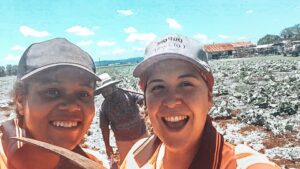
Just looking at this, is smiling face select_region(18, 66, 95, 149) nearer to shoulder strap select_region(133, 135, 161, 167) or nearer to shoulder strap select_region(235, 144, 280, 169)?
shoulder strap select_region(133, 135, 161, 167)

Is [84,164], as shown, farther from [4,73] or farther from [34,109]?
[4,73]

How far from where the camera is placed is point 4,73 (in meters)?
118

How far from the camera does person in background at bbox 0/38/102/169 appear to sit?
2.21 meters

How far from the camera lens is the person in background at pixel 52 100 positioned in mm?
2215

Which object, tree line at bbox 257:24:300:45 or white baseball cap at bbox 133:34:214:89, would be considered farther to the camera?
tree line at bbox 257:24:300:45

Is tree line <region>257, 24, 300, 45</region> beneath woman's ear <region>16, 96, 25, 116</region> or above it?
above

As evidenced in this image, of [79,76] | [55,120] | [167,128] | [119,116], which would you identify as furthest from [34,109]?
[119,116]

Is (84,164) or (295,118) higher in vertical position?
(84,164)

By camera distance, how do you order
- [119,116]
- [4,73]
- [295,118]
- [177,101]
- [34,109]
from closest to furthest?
[177,101]
[34,109]
[119,116]
[295,118]
[4,73]

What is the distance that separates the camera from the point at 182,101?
6.99 feet

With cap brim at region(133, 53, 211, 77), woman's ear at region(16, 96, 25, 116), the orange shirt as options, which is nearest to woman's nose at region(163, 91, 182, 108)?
cap brim at region(133, 53, 211, 77)

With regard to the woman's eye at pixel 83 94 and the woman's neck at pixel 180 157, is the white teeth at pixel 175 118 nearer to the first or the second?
the woman's neck at pixel 180 157

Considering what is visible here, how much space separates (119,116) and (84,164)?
215 inches

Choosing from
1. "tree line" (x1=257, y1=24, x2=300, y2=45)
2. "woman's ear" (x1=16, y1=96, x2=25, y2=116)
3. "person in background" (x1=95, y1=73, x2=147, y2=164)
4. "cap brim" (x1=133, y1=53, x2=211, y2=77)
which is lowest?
"person in background" (x1=95, y1=73, x2=147, y2=164)
